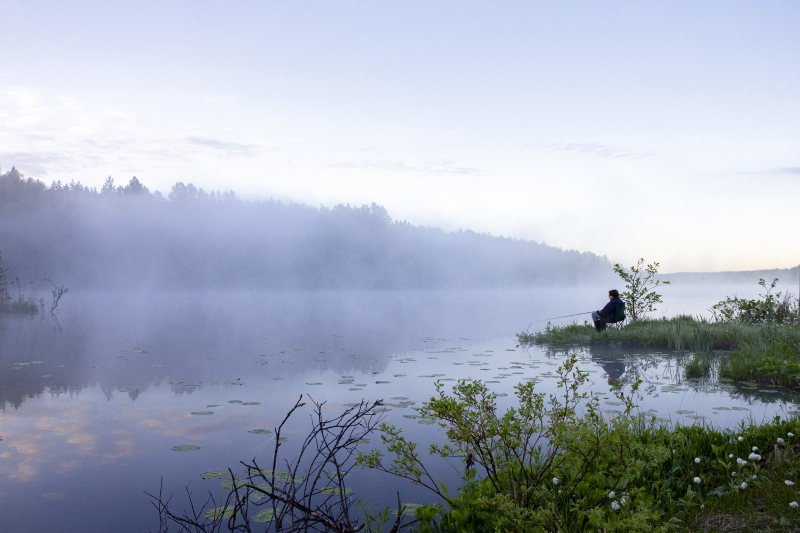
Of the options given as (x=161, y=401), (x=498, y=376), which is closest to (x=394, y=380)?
(x=498, y=376)

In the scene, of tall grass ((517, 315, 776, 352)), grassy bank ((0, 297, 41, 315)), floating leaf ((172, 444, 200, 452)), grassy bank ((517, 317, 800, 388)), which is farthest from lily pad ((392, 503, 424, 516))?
grassy bank ((0, 297, 41, 315))

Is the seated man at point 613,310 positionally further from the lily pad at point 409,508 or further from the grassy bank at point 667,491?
the lily pad at point 409,508

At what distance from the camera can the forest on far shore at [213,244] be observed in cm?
8453

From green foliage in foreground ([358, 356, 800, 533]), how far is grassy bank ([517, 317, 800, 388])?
5.18 metres

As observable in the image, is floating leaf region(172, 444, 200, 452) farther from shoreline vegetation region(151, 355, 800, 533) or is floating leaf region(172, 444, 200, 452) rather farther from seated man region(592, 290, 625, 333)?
seated man region(592, 290, 625, 333)

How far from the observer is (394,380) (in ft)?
36.3

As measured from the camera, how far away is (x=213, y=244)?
110062 mm

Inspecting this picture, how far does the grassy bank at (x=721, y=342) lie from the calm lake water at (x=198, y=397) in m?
0.59

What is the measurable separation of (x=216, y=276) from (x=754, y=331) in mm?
103197

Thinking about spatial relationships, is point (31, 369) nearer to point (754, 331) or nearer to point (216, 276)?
point (754, 331)

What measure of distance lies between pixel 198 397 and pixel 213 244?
108m

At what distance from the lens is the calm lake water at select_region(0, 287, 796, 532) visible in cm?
532

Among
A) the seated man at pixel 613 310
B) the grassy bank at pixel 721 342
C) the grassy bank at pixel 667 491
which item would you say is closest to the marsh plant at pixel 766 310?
the grassy bank at pixel 721 342

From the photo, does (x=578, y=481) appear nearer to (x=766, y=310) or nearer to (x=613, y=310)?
(x=613, y=310)
